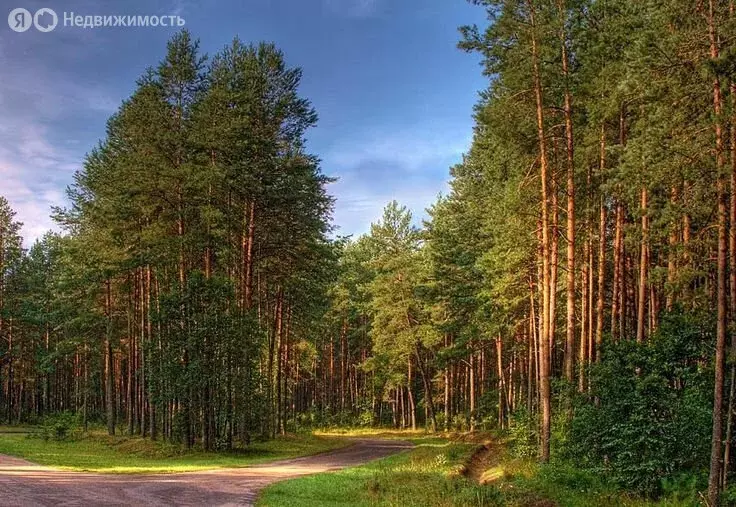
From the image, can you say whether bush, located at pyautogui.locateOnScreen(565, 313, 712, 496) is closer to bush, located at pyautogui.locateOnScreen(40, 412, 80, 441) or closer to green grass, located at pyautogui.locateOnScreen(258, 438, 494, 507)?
green grass, located at pyautogui.locateOnScreen(258, 438, 494, 507)

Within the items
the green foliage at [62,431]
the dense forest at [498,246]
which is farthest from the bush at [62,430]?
the dense forest at [498,246]

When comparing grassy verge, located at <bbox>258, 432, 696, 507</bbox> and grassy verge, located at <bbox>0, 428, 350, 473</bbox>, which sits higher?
grassy verge, located at <bbox>258, 432, 696, 507</bbox>

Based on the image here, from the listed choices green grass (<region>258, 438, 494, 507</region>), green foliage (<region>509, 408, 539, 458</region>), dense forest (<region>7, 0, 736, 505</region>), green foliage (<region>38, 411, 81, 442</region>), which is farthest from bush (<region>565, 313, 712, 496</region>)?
green foliage (<region>38, 411, 81, 442</region>)

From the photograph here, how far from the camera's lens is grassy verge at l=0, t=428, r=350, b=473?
73.0 feet

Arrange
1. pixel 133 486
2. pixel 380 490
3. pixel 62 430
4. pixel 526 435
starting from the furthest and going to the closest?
pixel 62 430
pixel 526 435
pixel 133 486
pixel 380 490

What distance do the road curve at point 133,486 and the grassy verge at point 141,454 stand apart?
1458 millimetres

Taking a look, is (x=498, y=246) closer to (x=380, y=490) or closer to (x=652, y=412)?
(x=652, y=412)

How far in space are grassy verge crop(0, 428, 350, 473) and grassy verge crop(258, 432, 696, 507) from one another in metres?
6.68

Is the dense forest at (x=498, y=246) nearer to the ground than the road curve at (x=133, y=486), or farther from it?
farther from it

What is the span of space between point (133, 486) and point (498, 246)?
20.1 m

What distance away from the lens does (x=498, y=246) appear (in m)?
29.8

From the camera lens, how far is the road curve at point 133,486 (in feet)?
45.2

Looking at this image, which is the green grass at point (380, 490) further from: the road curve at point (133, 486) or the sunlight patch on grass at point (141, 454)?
the sunlight patch on grass at point (141, 454)

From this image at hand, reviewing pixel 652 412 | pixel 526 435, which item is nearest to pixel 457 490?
pixel 652 412
